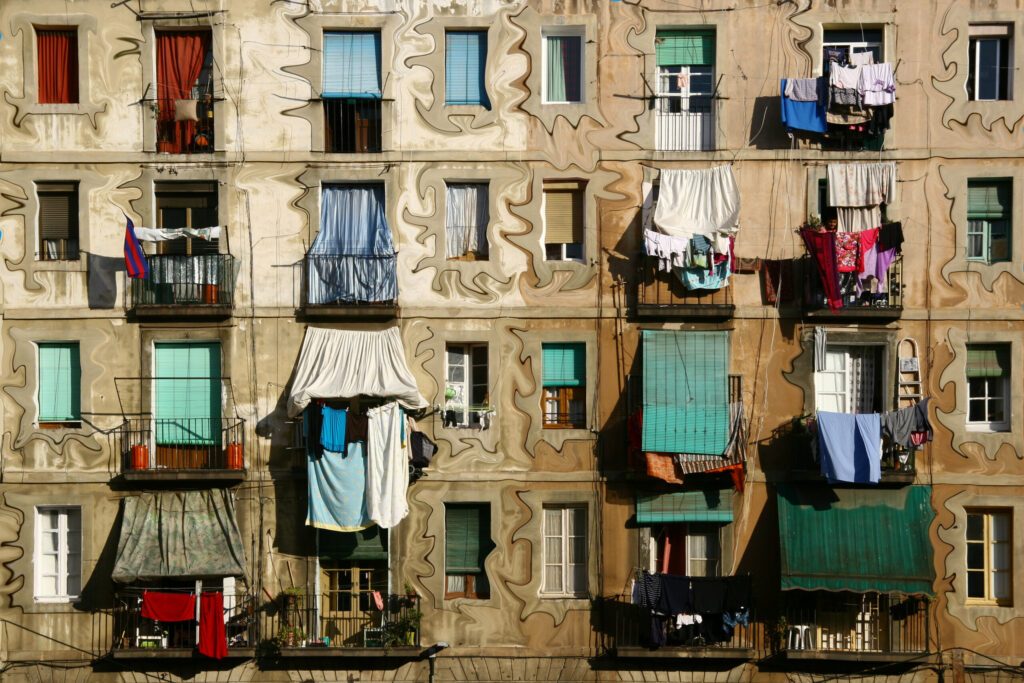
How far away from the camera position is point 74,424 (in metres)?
28.5

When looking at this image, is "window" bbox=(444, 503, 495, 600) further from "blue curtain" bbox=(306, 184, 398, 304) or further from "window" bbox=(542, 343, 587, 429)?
"blue curtain" bbox=(306, 184, 398, 304)

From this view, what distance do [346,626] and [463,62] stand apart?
12057 millimetres

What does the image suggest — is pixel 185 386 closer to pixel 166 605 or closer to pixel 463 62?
pixel 166 605

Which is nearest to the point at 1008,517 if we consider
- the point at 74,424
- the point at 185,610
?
the point at 185,610

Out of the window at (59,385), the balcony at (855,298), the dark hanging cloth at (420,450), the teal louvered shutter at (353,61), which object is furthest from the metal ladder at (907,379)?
the window at (59,385)

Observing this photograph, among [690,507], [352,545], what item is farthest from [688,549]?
[352,545]

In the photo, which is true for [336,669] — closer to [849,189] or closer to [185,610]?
[185,610]

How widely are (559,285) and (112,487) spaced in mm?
10200

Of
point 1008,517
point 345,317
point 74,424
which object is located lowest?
point 1008,517

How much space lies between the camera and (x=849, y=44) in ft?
94.5

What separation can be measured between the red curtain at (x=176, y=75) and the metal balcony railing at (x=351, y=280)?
3.88m

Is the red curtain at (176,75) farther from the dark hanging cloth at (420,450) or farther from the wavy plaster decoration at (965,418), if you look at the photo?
the wavy plaster decoration at (965,418)

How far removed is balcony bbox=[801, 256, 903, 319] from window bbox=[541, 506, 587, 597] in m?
6.39

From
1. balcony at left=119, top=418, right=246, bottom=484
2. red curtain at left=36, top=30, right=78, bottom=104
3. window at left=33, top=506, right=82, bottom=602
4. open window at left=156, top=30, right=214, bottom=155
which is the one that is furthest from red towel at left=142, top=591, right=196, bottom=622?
red curtain at left=36, top=30, right=78, bottom=104
